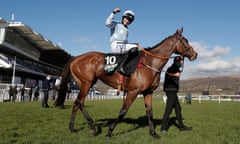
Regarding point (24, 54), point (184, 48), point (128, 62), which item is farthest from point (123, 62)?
Result: point (24, 54)

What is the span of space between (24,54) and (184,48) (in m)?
36.6

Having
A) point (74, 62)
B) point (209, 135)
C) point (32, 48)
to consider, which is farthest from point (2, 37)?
point (209, 135)

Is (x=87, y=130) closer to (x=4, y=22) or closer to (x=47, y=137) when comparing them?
(x=47, y=137)

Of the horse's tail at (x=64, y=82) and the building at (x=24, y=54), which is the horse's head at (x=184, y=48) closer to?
the horse's tail at (x=64, y=82)

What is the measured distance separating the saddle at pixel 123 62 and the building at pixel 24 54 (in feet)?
73.5

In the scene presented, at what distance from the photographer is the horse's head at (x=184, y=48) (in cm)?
669

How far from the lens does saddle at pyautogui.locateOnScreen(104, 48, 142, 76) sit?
6145 mm

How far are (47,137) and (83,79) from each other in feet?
6.19

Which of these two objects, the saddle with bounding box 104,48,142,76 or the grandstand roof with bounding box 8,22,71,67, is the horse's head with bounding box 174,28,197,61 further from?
the grandstand roof with bounding box 8,22,71,67

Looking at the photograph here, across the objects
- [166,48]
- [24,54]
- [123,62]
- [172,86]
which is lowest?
[172,86]

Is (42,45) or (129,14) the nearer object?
(129,14)

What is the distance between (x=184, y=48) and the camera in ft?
22.0

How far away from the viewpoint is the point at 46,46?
44781 mm

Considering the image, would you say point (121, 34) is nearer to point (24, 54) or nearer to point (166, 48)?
point (166, 48)
